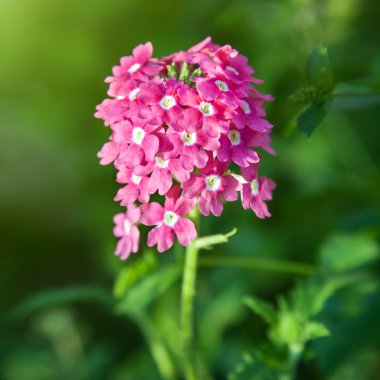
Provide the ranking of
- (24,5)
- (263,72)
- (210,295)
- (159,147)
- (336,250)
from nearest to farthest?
(159,147) < (336,250) < (210,295) < (263,72) < (24,5)

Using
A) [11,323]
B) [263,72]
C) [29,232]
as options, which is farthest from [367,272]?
[29,232]

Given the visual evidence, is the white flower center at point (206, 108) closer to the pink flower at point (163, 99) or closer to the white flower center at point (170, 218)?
the pink flower at point (163, 99)

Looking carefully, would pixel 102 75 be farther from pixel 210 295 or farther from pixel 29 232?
pixel 210 295

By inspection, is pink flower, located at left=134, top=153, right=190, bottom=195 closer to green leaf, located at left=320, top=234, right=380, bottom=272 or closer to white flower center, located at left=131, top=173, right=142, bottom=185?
white flower center, located at left=131, top=173, right=142, bottom=185

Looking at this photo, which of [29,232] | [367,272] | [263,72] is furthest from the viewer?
[29,232]

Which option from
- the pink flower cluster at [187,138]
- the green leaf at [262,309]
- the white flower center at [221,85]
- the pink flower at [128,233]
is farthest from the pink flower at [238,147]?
the green leaf at [262,309]

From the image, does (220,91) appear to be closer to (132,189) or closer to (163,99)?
(163,99)
